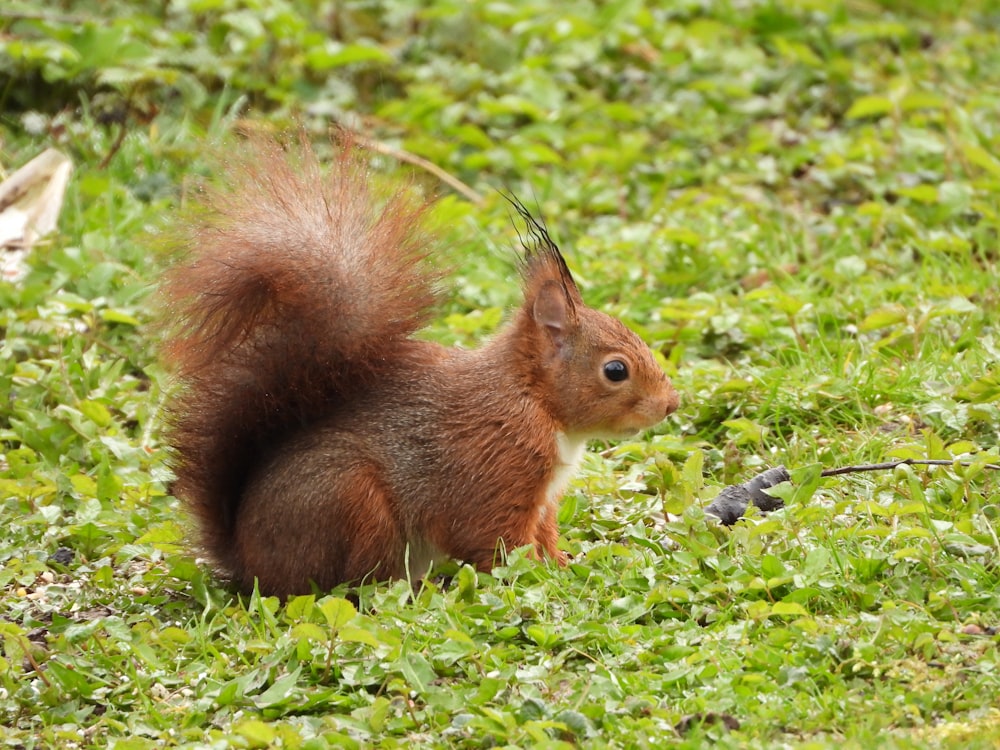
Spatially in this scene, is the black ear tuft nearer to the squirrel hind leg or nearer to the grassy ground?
the grassy ground

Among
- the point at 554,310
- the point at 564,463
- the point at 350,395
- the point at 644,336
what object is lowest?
the point at 644,336

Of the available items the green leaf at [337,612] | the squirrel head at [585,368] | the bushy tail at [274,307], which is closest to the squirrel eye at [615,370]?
the squirrel head at [585,368]

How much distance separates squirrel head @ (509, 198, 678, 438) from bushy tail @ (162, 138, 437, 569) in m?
0.28

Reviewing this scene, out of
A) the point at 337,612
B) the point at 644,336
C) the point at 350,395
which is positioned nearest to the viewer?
the point at 337,612

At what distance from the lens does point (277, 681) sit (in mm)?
2775

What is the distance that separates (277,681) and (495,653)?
0.43 metres

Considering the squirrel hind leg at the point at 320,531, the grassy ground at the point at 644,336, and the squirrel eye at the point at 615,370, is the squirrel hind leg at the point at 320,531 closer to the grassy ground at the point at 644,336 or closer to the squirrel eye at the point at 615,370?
the grassy ground at the point at 644,336

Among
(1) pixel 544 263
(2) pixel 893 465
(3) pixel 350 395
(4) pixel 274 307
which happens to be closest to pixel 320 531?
(3) pixel 350 395

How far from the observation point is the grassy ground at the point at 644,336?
2.67 m

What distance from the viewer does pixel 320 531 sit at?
3123 millimetres

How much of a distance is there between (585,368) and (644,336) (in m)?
1.21

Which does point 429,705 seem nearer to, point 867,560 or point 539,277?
point 867,560

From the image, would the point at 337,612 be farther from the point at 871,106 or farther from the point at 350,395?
the point at 871,106

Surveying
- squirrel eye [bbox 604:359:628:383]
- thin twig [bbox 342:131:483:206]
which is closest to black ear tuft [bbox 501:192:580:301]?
squirrel eye [bbox 604:359:628:383]
